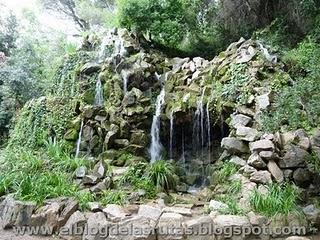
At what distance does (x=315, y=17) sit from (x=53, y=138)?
6.96m

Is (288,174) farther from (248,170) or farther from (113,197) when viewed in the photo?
(113,197)

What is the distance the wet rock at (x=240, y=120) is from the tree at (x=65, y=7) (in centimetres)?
1315

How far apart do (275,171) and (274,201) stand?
0.70 meters

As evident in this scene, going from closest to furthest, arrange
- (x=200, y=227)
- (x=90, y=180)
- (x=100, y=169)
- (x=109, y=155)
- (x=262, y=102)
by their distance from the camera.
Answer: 1. (x=200, y=227)
2. (x=90, y=180)
3. (x=100, y=169)
4. (x=262, y=102)
5. (x=109, y=155)

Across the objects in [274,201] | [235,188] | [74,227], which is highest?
[235,188]

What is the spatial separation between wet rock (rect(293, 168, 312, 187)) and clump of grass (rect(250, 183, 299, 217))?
0.37 meters

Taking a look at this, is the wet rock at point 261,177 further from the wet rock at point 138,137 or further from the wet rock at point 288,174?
the wet rock at point 138,137

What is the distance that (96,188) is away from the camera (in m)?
5.87

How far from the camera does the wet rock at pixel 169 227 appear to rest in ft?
14.6

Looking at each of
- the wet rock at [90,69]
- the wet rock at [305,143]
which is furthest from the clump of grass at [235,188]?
the wet rock at [90,69]

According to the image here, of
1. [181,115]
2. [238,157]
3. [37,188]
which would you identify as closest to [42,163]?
[37,188]

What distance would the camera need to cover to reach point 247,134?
631cm

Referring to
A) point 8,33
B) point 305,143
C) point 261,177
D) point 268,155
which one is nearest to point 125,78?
point 268,155

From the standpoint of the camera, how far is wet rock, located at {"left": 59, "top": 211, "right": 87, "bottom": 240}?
15.4ft
